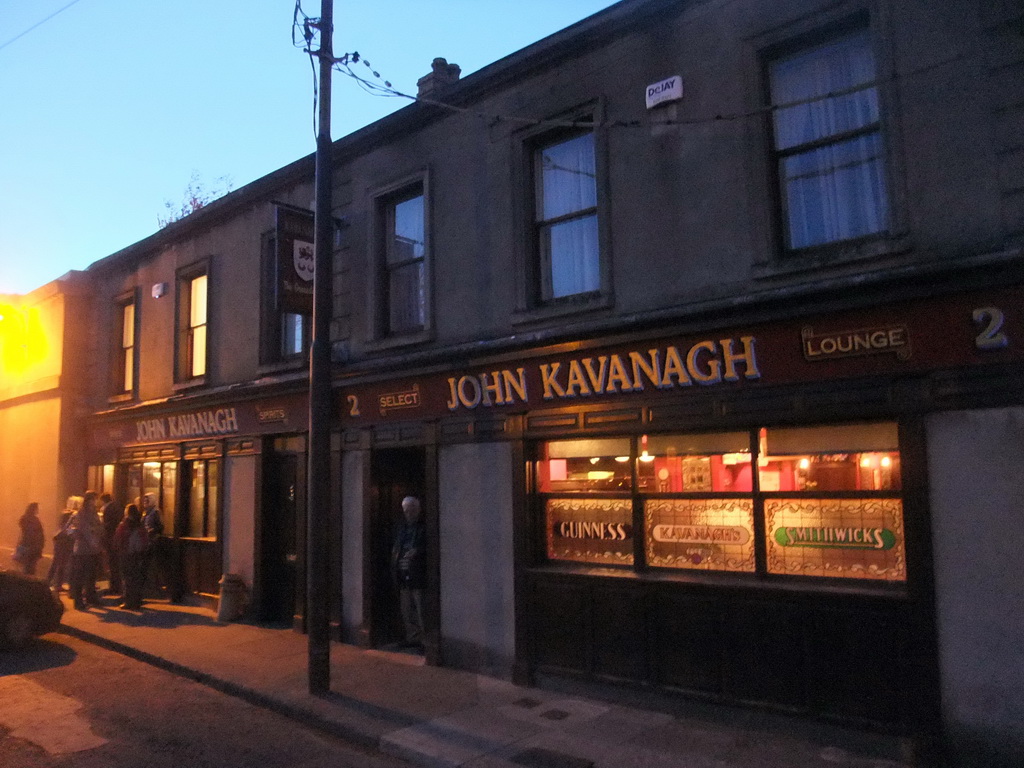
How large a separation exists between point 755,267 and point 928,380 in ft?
5.86

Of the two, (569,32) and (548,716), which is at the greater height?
(569,32)

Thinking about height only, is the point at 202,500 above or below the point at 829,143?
below

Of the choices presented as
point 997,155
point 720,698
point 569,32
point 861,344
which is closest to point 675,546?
point 720,698

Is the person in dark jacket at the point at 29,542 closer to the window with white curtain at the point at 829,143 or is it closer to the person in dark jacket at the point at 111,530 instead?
the person in dark jacket at the point at 111,530

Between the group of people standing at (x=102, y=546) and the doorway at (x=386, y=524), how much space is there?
5293 mm

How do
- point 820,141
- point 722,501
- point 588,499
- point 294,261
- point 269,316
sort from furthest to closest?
1. point 269,316
2. point 294,261
3. point 588,499
4. point 722,501
5. point 820,141

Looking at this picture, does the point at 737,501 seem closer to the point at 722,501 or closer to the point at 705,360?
the point at 722,501

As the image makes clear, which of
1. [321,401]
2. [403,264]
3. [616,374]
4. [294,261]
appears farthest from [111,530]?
[616,374]

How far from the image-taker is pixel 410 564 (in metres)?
9.38

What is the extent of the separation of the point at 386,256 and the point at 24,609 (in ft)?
22.5

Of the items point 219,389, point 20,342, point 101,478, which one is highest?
point 20,342

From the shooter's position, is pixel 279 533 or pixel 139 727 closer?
pixel 139 727

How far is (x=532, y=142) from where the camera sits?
29.6 ft

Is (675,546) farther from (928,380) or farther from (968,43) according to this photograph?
(968,43)
